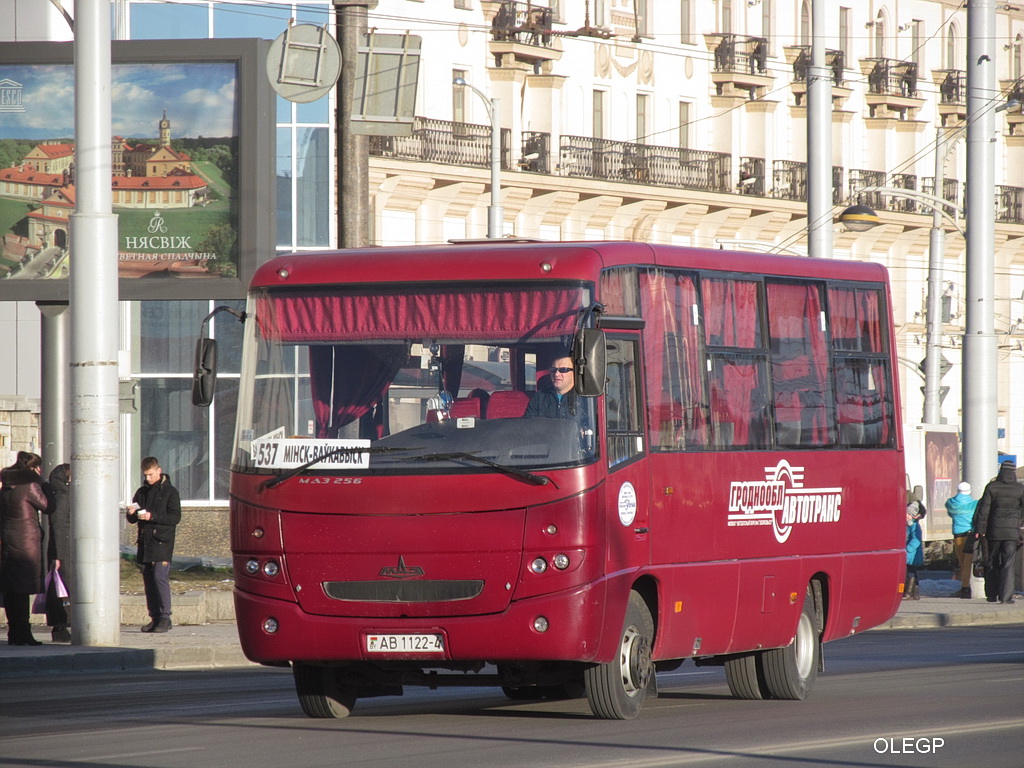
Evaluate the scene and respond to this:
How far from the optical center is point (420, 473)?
41.4 feet

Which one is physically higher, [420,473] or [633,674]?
[420,473]

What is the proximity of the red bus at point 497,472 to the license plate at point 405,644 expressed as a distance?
0.01 meters

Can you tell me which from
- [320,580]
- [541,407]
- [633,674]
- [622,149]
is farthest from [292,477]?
[622,149]

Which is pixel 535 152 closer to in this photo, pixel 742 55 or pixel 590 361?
pixel 742 55

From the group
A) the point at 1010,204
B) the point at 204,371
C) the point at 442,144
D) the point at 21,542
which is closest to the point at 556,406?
the point at 204,371

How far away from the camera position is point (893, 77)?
66.1m

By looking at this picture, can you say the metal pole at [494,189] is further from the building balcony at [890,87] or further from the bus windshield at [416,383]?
the bus windshield at [416,383]

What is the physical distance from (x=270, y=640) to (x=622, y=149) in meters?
44.9

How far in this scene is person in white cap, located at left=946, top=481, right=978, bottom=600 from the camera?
2989 centimetres

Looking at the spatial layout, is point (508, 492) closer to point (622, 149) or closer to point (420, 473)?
point (420, 473)

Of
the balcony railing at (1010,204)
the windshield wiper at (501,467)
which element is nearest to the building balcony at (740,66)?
the balcony railing at (1010,204)

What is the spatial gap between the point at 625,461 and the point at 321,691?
91.3 inches

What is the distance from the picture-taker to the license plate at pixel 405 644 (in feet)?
40.9

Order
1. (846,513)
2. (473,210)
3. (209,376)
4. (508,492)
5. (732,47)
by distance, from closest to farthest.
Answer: (508,492) → (209,376) → (846,513) → (473,210) → (732,47)
